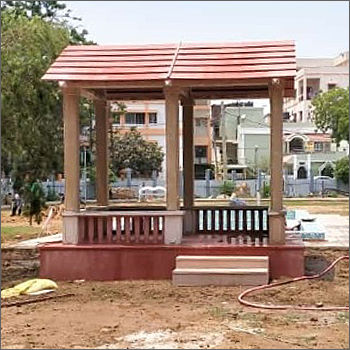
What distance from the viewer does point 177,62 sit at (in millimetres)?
11570

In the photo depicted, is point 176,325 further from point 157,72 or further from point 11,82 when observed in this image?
point 11,82

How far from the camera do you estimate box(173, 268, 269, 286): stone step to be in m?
10.3

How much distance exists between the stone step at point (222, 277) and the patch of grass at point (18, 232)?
32.2 ft

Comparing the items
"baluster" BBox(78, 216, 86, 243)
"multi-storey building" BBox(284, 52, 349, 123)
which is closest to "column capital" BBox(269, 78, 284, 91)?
"baluster" BBox(78, 216, 86, 243)

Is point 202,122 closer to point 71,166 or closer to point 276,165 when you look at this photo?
point 71,166

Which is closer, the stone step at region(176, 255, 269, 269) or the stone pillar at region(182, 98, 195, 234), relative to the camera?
the stone step at region(176, 255, 269, 269)

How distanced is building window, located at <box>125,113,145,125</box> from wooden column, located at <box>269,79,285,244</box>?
47361 mm

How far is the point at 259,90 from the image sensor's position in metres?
13.3

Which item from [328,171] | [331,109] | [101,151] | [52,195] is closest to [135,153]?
[328,171]

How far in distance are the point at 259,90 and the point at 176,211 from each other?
10.3 ft

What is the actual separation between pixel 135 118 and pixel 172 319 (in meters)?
52.0

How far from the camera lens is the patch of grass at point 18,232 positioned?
19964mm

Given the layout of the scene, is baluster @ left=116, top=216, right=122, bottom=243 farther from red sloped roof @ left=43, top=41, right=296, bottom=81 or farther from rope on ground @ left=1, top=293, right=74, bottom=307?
red sloped roof @ left=43, top=41, right=296, bottom=81

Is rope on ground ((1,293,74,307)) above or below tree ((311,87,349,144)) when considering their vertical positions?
below
